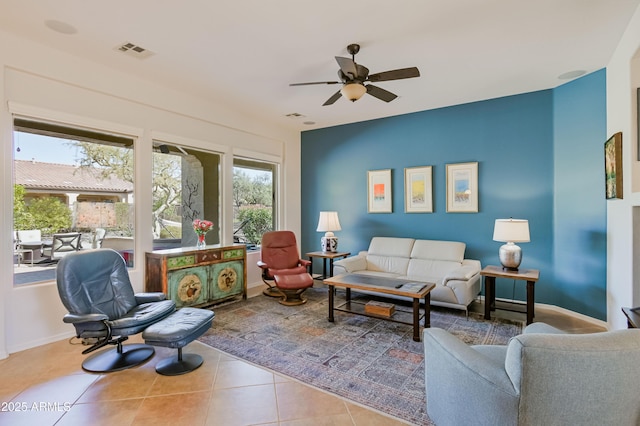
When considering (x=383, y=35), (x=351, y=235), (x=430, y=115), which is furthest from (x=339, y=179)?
(x=383, y=35)

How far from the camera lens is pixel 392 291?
350 centimetres

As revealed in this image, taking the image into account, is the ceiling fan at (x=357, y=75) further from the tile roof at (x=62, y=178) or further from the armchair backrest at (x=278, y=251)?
the tile roof at (x=62, y=178)

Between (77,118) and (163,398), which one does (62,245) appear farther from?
(163,398)

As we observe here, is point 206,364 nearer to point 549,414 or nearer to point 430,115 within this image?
point 549,414

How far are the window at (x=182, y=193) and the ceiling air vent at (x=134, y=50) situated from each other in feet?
4.02

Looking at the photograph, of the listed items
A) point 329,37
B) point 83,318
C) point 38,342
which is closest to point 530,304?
point 329,37

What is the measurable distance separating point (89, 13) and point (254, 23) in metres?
1.36

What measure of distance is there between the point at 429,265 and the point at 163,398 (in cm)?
373

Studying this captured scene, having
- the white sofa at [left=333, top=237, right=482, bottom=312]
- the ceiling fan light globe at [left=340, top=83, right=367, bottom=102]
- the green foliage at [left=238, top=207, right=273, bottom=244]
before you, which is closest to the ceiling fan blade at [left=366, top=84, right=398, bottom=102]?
the ceiling fan light globe at [left=340, top=83, right=367, bottom=102]

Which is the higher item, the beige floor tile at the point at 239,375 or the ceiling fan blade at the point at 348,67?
the ceiling fan blade at the point at 348,67

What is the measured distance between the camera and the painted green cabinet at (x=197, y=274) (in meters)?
3.96

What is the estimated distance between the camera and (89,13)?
106 inches

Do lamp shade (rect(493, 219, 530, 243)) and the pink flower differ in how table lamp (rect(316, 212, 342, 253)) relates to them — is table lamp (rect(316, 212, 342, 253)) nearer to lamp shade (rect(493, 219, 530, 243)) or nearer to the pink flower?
the pink flower

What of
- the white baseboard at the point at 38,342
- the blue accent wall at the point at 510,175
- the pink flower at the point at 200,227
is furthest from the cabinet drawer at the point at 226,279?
the blue accent wall at the point at 510,175
